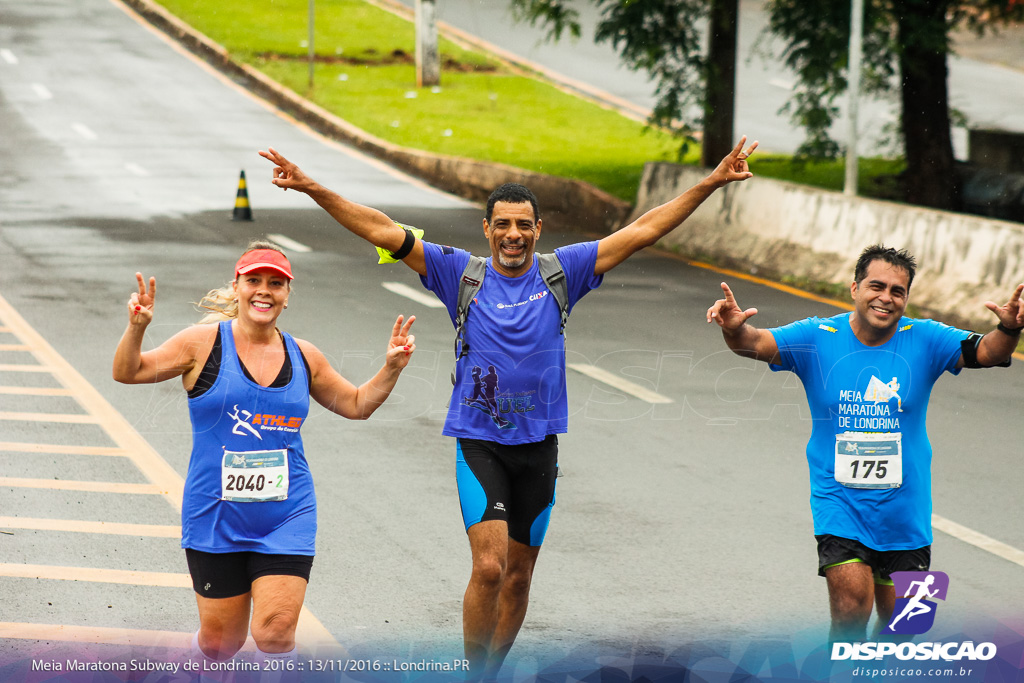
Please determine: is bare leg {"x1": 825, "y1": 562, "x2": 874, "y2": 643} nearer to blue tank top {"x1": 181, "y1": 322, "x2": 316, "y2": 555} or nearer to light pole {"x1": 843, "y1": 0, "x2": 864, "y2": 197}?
blue tank top {"x1": 181, "y1": 322, "x2": 316, "y2": 555}

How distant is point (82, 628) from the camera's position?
6.22 m

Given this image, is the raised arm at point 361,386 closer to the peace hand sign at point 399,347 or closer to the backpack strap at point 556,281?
the peace hand sign at point 399,347

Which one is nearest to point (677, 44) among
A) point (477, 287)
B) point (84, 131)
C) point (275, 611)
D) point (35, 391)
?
point (35, 391)

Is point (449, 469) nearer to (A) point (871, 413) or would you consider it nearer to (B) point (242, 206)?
(A) point (871, 413)

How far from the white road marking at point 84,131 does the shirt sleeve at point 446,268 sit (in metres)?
24.2

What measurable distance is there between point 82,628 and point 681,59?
16426mm

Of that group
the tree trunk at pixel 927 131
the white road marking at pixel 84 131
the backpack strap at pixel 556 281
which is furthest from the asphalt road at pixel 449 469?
the white road marking at pixel 84 131

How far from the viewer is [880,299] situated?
537 cm

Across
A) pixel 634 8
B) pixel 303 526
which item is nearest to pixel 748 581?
pixel 303 526

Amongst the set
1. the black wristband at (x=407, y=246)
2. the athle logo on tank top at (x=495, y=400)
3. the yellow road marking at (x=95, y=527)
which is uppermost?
the black wristband at (x=407, y=246)

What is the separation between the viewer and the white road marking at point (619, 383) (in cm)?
1107

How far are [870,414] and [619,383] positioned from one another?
20.5 feet

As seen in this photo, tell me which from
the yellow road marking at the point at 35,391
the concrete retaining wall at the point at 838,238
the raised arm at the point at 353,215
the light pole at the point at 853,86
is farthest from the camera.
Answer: the light pole at the point at 853,86

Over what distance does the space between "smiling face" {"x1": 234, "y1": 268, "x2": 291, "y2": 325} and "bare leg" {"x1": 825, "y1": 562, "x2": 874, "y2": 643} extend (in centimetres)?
235
